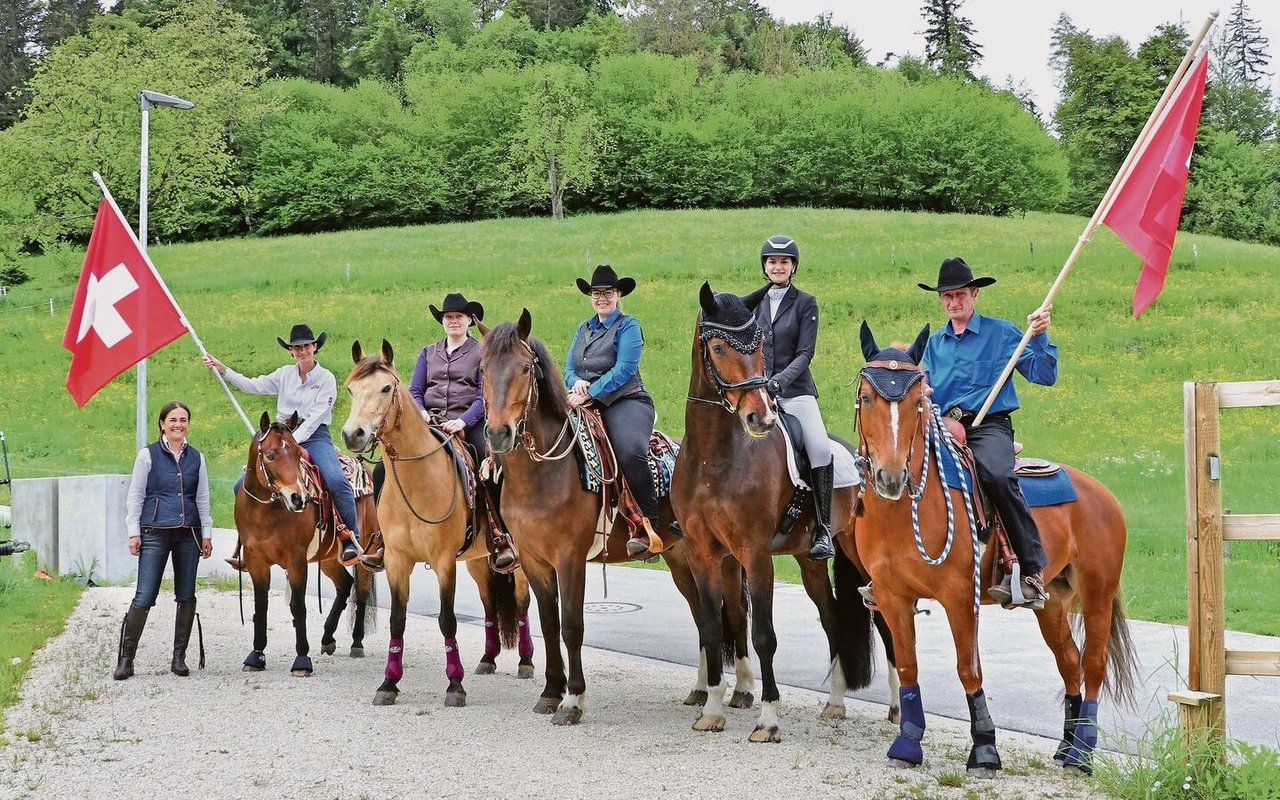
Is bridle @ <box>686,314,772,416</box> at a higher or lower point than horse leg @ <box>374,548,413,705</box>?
higher

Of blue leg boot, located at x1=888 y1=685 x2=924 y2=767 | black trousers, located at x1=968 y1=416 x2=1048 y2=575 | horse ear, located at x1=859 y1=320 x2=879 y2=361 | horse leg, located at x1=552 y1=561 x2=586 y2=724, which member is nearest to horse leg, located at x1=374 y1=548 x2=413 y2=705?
horse leg, located at x1=552 y1=561 x2=586 y2=724

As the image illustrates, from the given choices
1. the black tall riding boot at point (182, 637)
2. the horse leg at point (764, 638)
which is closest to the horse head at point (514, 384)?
the horse leg at point (764, 638)

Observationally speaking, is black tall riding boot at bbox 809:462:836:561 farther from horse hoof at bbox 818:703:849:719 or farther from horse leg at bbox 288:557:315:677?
horse leg at bbox 288:557:315:677

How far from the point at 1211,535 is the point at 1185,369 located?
2777cm

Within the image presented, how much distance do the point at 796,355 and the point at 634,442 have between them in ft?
4.71

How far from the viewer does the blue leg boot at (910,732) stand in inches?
262

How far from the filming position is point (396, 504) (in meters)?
9.28

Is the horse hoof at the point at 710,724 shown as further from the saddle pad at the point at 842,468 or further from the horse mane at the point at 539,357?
the horse mane at the point at 539,357

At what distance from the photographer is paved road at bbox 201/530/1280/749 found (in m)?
7.78

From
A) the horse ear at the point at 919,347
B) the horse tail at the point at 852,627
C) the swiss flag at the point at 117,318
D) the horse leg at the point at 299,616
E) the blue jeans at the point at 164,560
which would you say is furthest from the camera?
the swiss flag at the point at 117,318

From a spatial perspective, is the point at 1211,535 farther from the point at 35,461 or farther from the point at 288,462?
the point at 35,461

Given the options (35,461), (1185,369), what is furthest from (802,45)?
(35,461)

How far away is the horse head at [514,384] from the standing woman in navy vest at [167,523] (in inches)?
143

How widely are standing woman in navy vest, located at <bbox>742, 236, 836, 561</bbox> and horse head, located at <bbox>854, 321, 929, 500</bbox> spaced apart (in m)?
1.55
